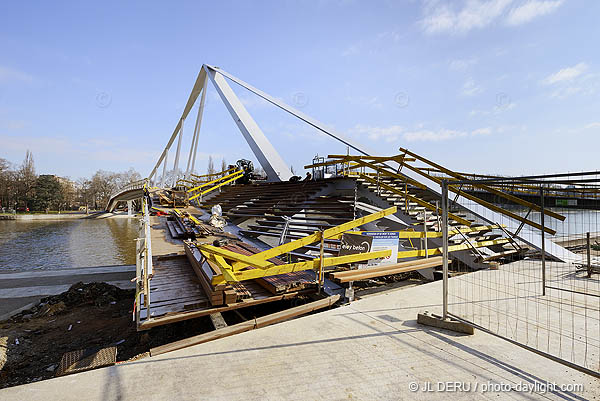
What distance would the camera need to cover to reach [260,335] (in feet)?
13.5

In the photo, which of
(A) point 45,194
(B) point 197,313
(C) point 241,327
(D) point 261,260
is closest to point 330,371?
(C) point 241,327

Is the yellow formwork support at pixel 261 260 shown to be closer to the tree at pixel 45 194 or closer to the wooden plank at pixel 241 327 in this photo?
the wooden plank at pixel 241 327

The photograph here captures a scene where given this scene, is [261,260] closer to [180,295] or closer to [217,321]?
[217,321]

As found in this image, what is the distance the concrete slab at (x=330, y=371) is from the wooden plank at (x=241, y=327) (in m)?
0.16

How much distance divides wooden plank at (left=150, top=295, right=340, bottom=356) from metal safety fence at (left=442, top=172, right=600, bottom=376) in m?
2.13

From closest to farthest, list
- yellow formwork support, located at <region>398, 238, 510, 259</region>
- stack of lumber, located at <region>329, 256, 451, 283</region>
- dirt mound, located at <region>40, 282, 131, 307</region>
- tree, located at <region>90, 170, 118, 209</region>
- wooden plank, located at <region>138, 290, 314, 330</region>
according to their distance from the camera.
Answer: wooden plank, located at <region>138, 290, 314, 330</region> → stack of lumber, located at <region>329, 256, 451, 283</region> → yellow formwork support, located at <region>398, 238, 510, 259</region> → dirt mound, located at <region>40, 282, 131, 307</region> → tree, located at <region>90, 170, 118, 209</region>

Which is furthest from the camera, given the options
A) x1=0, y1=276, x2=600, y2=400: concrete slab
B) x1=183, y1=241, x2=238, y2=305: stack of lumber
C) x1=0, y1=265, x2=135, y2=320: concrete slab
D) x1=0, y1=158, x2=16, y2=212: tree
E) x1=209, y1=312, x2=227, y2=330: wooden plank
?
x1=0, y1=158, x2=16, y2=212: tree

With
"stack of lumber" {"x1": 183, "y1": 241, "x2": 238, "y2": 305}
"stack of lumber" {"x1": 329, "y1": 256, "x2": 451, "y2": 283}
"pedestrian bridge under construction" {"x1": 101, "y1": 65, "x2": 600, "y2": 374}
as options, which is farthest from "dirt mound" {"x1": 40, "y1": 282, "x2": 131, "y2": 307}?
"stack of lumber" {"x1": 329, "y1": 256, "x2": 451, "y2": 283}

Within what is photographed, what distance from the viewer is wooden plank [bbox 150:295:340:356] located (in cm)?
378

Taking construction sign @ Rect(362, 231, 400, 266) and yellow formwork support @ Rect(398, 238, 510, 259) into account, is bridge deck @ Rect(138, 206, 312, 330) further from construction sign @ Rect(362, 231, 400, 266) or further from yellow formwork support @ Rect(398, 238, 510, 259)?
yellow formwork support @ Rect(398, 238, 510, 259)

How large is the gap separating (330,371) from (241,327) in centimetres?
167

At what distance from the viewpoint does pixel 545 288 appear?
6.14 meters

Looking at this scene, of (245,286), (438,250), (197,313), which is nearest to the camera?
(197,313)

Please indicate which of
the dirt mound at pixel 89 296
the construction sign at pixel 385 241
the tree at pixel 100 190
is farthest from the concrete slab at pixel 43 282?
the tree at pixel 100 190
